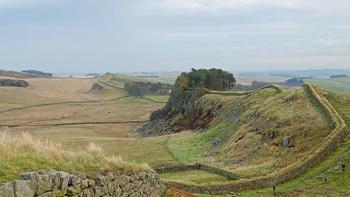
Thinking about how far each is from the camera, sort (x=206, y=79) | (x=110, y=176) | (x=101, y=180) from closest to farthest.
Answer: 1. (x=101, y=180)
2. (x=110, y=176)
3. (x=206, y=79)

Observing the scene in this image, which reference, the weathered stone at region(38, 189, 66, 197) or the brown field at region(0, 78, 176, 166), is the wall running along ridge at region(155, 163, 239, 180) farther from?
the weathered stone at region(38, 189, 66, 197)

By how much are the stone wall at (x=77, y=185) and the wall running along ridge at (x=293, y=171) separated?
9425mm

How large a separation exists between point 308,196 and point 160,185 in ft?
49.0

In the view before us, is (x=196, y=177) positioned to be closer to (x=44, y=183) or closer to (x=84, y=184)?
(x=84, y=184)

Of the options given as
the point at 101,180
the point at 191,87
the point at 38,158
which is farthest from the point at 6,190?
the point at 191,87

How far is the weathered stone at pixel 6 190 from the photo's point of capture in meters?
11.3

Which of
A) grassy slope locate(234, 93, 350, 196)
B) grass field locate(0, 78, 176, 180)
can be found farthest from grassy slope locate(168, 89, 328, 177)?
grass field locate(0, 78, 176, 180)

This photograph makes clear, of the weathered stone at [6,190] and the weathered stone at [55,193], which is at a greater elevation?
the weathered stone at [6,190]

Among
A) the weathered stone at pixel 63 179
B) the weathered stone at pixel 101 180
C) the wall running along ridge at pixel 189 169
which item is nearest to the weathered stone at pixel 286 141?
the wall running along ridge at pixel 189 169

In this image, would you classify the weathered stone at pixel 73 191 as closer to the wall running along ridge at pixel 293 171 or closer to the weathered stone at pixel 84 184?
the weathered stone at pixel 84 184

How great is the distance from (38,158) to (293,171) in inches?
1310

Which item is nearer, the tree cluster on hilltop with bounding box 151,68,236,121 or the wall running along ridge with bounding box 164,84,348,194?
the wall running along ridge with bounding box 164,84,348,194

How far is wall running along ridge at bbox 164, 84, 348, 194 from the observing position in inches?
1483

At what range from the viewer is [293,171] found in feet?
144
